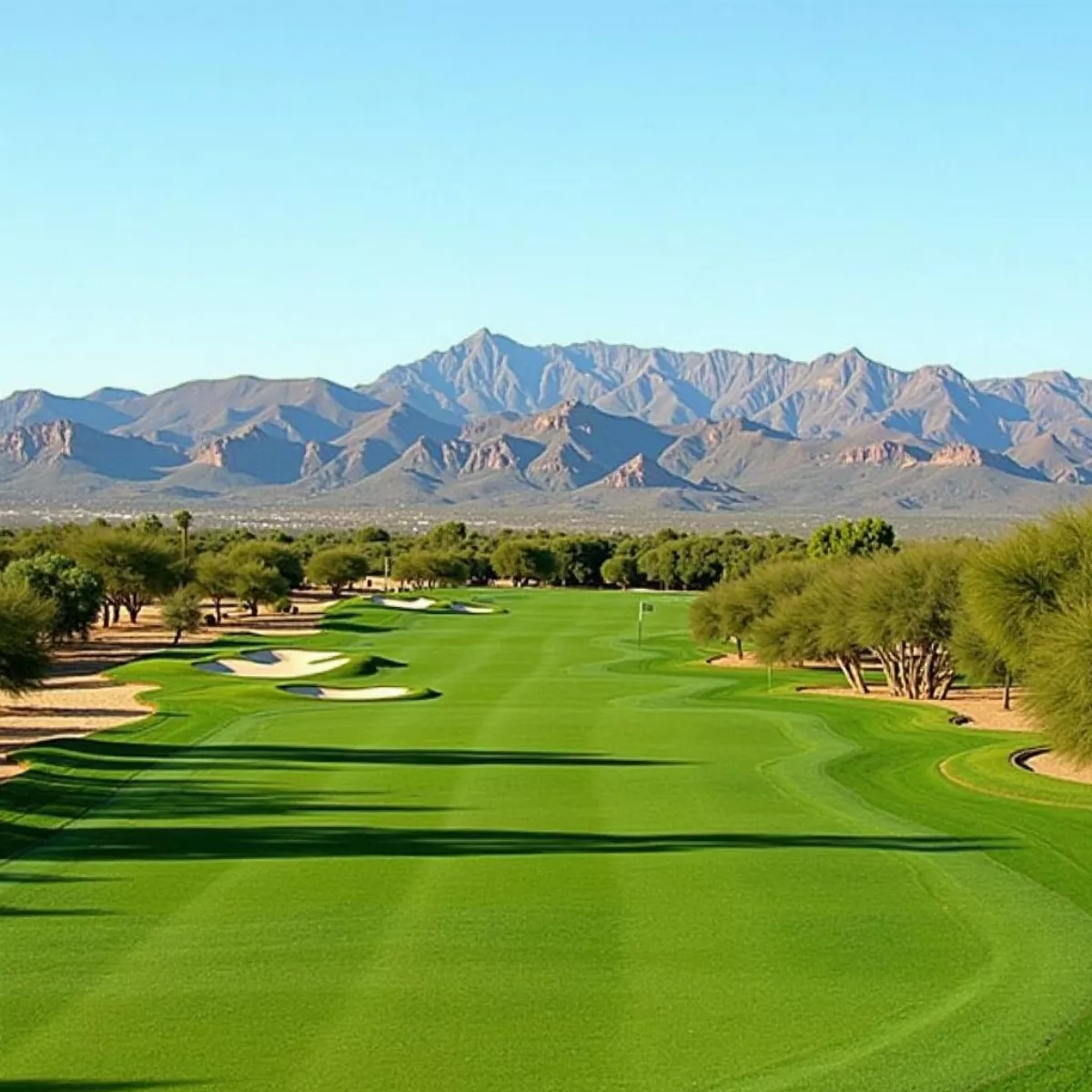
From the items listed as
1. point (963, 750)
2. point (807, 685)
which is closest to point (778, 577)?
point (807, 685)

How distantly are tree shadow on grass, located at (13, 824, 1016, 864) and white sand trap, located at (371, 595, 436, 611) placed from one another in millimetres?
75235

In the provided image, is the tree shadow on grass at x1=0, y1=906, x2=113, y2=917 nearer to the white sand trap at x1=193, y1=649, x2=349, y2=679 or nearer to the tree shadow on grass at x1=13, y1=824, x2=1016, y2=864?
the tree shadow on grass at x1=13, y1=824, x2=1016, y2=864

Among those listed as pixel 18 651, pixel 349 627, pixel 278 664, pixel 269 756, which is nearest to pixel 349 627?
pixel 349 627

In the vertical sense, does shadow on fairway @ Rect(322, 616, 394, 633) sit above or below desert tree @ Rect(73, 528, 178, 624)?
below

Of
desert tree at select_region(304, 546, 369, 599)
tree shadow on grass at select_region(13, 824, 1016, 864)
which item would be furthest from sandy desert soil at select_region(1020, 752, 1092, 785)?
desert tree at select_region(304, 546, 369, 599)

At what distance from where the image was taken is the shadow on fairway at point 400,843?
2155cm

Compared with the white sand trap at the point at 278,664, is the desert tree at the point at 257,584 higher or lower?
higher

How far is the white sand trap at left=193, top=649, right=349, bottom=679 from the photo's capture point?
59.5 metres

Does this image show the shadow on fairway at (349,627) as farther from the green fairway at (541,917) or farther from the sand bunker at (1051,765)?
the sand bunker at (1051,765)

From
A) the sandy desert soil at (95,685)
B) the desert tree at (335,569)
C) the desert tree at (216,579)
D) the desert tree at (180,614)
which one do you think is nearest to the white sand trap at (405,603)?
the sandy desert soil at (95,685)

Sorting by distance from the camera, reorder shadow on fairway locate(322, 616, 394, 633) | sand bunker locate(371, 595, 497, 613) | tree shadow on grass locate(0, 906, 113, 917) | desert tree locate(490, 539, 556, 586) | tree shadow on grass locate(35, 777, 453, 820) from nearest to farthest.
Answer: tree shadow on grass locate(0, 906, 113, 917) → tree shadow on grass locate(35, 777, 453, 820) → shadow on fairway locate(322, 616, 394, 633) → sand bunker locate(371, 595, 497, 613) → desert tree locate(490, 539, 556, 586)

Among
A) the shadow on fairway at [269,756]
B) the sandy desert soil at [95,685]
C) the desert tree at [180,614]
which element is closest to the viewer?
the shadow on fairway at [269,756]

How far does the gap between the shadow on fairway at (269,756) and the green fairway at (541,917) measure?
6.2 inches

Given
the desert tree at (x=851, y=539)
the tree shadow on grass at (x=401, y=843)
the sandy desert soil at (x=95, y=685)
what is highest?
the desert tree at (x=851, y=539)
